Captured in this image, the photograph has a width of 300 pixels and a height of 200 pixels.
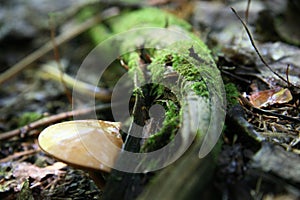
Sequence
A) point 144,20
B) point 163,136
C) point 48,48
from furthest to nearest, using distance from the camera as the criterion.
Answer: point 48,48 < point 144,20 < point 163,136

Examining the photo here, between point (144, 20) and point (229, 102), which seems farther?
point (144, 20)

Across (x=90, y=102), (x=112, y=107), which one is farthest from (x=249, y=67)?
(x=90, y=102)

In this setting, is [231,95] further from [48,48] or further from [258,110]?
[48,48]

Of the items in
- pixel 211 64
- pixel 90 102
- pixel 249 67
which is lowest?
pixel 90 102

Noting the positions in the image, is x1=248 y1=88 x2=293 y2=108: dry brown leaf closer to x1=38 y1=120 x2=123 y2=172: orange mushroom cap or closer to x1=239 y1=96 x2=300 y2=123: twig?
x1=239 y1=96 x2=300 y2=123: twig

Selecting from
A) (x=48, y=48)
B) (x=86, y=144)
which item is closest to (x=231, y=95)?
(x=86, y=144)

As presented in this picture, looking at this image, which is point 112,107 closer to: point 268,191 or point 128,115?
point 128,115
